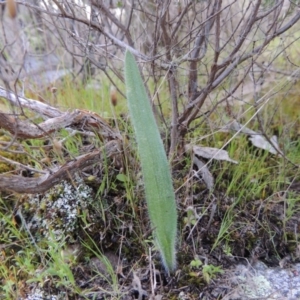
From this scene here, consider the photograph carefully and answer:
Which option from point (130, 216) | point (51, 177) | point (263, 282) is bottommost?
point (263, 282)

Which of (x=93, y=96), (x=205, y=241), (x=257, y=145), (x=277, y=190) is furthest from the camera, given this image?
(x=93, y=96)

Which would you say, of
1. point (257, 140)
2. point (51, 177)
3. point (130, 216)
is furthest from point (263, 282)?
point (51, 177)

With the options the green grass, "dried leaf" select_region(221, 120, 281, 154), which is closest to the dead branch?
the green grass

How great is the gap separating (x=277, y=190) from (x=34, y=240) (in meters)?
0.75

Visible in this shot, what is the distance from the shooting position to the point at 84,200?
3.92 feet

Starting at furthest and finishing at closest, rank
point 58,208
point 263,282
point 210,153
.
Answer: point 210,153 < point 58,208 < point 263,282

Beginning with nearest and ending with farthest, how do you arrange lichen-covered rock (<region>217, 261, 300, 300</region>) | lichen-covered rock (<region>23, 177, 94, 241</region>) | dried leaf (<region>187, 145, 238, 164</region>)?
lichen-covered rock (<region>217, 261, 300, 300</region>), lichen-covered rock (<region>23, 177, 94, 241</region>), dried leaf (<region>187, 145, 238, 164</region>)

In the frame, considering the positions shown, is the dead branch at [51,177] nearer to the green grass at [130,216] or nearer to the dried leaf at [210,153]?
the green grass at [130,216]

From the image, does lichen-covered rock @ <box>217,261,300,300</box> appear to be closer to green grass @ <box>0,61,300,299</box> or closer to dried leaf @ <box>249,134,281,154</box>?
green grass @ <box>0,61,300,299</box>

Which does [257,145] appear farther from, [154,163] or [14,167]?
[14,167]

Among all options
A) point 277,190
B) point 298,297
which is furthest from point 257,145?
point 298,297

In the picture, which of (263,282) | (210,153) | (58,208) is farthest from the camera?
(210,153)

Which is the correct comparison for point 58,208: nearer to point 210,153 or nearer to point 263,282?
point 210,153

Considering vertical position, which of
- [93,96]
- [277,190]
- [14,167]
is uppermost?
[93,96]
